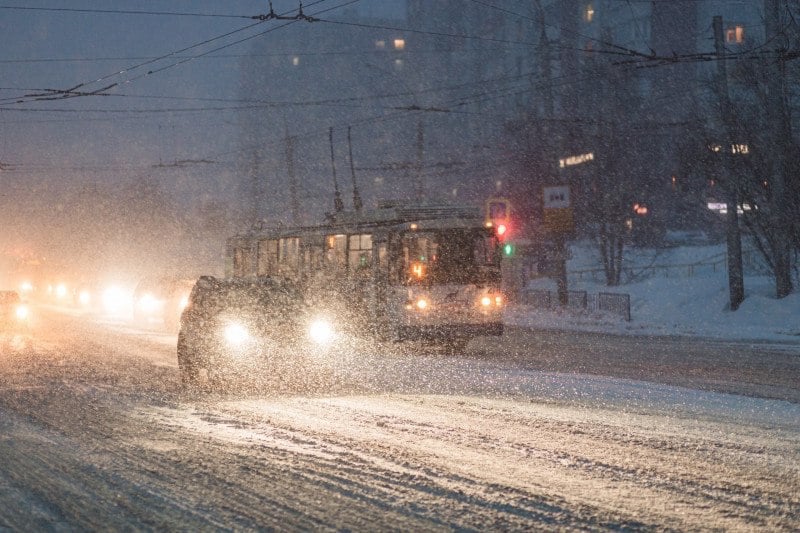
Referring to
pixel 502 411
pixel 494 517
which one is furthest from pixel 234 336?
pixel 494 517

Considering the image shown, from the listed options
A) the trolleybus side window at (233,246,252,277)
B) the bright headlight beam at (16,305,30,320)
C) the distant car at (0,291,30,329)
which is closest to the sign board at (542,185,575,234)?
the trolleybus side window at (233,246,252,277)

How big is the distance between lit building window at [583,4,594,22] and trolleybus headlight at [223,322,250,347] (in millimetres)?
78480

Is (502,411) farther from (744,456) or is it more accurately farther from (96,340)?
(96,340)

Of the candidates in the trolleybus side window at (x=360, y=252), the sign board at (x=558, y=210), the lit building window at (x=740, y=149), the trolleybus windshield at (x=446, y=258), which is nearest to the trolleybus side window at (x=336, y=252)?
the trolleybus side window at (x=360, y=252)

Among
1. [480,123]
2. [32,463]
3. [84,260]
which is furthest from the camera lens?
[480,123]

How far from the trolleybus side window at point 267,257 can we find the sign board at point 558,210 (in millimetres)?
8646

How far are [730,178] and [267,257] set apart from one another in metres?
14.7

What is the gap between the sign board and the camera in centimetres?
3002

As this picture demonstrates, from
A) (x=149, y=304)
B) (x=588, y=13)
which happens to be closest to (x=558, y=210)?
(x=149, y=304)

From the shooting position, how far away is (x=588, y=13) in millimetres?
89938

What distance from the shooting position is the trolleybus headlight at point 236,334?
16.8 m

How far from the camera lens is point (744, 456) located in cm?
905

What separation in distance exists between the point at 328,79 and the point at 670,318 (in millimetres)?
109359

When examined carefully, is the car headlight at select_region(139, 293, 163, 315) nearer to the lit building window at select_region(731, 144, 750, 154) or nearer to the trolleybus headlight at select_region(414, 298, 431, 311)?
the trolleybus headlight at select_region(414, 298, 431, 311)
